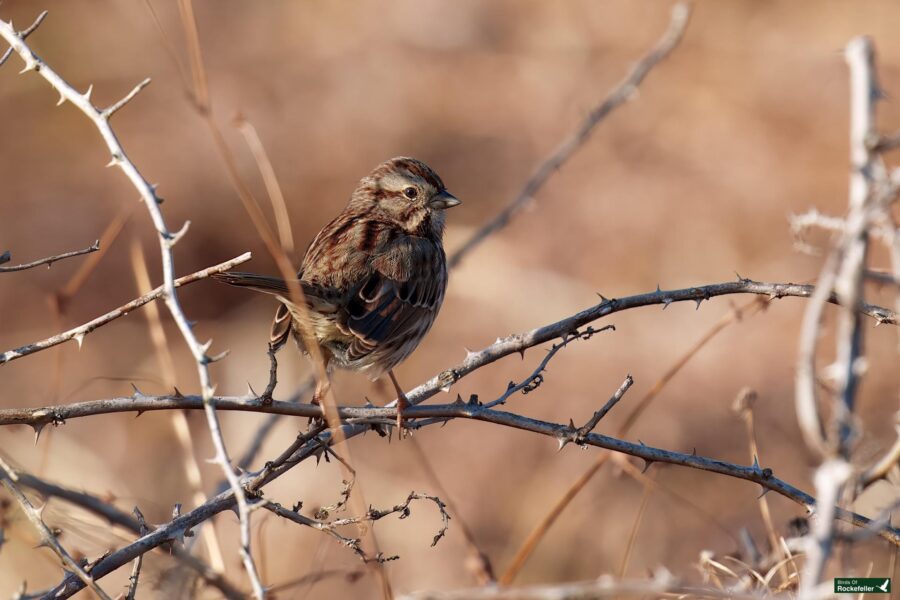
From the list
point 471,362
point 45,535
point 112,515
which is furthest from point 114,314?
point 471,362

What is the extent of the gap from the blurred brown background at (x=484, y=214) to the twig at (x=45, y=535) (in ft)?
11.4

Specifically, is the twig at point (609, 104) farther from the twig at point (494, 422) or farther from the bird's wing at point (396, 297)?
the twig at point (494, 422)

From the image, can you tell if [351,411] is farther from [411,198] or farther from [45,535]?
[411,198]

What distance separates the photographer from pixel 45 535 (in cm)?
236

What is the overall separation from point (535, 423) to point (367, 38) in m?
6.35

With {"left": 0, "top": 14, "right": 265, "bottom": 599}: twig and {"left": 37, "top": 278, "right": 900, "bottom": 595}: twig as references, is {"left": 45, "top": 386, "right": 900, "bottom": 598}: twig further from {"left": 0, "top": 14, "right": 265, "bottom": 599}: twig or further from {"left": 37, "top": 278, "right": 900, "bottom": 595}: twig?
{"left": 0, "top": 14, "right": 265, "bottom": 599}: twig

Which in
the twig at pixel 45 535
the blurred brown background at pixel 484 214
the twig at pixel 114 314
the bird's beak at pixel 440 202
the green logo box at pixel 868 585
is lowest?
the twig at pixel 45 535

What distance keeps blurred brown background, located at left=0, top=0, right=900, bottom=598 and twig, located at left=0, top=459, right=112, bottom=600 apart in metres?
3.48

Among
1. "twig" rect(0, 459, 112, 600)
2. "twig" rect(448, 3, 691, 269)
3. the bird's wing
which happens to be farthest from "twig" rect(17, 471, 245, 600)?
"twig" rect(448, 3, 691, 269)

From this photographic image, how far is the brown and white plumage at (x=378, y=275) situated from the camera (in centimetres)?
380

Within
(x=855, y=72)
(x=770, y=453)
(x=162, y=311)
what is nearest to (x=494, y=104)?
(x=162, y=311)

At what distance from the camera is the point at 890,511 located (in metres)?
1.63

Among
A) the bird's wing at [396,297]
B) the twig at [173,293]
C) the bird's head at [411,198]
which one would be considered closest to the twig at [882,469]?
the twig at [173,293]

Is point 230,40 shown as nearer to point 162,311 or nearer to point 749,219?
point 162,311
